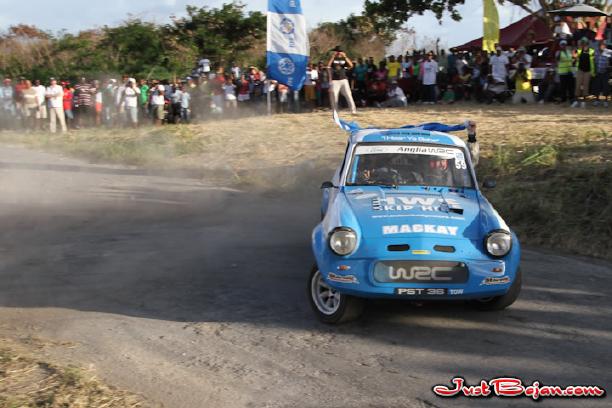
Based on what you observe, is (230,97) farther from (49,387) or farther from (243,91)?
(49,387)

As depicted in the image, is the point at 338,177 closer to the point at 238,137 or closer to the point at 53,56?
the point at 238,137

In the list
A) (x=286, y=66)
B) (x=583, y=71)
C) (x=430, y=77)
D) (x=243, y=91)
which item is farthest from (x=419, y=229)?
(x=243, y=91)

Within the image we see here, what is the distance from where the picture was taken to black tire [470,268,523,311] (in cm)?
660

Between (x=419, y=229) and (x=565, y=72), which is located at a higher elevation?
(x=565, y=72)

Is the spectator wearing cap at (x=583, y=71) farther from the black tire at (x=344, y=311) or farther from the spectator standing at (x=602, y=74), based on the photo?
the black tire at (x=344, y=311)

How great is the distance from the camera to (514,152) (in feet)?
43.7

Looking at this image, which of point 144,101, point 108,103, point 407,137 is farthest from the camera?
point 108,103

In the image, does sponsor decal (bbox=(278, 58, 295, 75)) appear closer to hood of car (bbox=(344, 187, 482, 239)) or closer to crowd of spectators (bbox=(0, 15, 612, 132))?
crowd of spectators (bbox=(0, 15, 612, 132))

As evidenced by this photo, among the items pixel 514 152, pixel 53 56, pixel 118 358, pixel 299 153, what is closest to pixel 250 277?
pixel 118 358

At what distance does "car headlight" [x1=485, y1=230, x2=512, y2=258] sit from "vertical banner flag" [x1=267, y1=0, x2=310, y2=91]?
512 inches

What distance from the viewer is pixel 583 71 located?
18.1m

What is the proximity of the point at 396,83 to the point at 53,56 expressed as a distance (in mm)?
20743

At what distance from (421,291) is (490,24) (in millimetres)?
18450

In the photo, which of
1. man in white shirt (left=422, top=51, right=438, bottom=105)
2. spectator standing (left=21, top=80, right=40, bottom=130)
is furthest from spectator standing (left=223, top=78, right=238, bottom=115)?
spectator standing (left=21, top=80, right=40, bottom=130)
